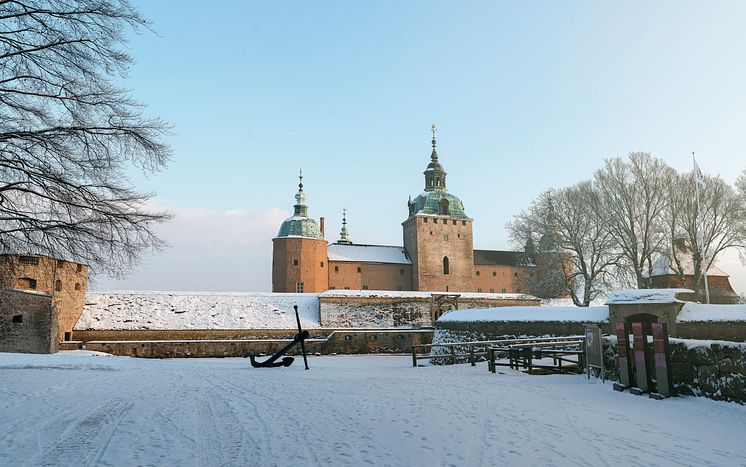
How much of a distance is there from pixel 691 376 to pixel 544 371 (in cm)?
515

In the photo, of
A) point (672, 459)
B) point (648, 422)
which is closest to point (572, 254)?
point (648, 422)

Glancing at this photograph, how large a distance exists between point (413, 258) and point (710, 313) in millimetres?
36025

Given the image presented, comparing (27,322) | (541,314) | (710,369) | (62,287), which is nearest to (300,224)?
(62,287)

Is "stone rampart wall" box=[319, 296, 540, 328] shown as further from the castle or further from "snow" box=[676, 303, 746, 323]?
"snow" box=[676, 303, 746, 323]

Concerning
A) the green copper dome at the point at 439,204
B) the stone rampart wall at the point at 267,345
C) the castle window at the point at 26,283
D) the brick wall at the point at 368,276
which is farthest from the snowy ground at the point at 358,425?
the green copper dome at the point at 439,204

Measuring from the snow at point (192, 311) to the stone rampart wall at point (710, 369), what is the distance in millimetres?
29197

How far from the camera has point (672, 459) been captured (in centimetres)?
529

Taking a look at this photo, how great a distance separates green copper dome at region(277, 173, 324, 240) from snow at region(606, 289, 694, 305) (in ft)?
104

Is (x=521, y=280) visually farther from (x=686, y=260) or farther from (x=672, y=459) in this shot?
(x=672, y=459)

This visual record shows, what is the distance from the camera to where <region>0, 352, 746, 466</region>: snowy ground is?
5.23 metres

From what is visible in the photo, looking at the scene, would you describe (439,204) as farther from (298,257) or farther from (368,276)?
(298,257)

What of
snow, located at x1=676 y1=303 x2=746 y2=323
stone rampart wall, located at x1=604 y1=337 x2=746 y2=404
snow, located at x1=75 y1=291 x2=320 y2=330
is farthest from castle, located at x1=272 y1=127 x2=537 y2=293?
stone rampart wall, located at x1=604 y1=337 x2=746 y2=404

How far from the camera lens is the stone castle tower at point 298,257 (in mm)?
46969

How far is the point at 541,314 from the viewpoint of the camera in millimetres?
25156
